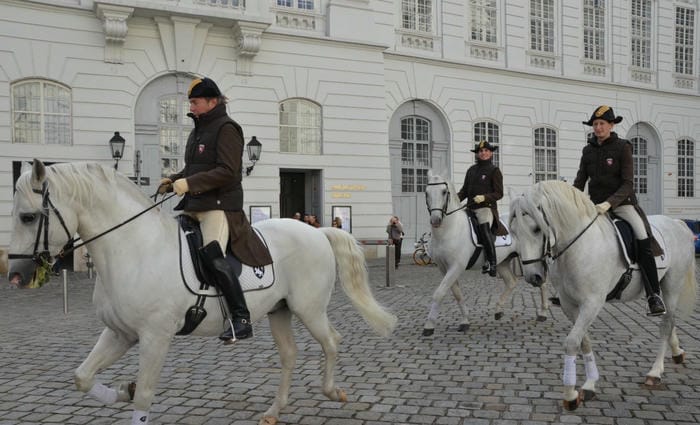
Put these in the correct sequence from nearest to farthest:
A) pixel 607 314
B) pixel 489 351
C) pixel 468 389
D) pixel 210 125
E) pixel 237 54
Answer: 1. pixel 210 125
2. pixel 468 389
3. pixel 489 351
4. pixel 607 314
5. pixel 237 54

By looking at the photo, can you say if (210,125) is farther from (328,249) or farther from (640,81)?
(640,81)

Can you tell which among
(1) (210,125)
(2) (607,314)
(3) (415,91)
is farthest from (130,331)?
(3) (415,91)

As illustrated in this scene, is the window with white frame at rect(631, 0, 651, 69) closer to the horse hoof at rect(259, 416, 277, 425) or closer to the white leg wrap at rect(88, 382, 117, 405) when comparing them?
the horse hoof at rect(259, 416, 277, 425)

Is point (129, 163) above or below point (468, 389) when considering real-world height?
above

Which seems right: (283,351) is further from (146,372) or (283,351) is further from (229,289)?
(146,372)

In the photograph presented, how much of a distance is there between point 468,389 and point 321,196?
1654 cm

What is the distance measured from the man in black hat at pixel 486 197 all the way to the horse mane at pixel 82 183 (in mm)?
6204

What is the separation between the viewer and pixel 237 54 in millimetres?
20219

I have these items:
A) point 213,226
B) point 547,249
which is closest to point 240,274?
point 213,226

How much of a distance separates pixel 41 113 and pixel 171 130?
12.6 feet

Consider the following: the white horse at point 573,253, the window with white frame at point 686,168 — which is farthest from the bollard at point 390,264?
the window with white frame at point 686,168

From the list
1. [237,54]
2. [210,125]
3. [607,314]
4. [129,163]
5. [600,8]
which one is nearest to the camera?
[210,125]

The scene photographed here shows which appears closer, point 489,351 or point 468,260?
point 489,351

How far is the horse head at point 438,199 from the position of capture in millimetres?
8930
